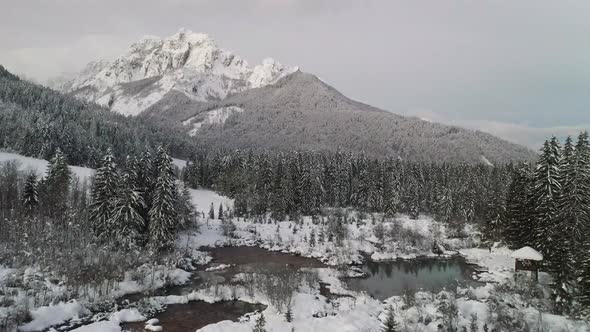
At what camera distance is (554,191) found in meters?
42.8

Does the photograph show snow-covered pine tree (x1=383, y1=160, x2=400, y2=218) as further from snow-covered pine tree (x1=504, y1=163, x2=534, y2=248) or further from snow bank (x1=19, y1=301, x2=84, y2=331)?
snow bank (x1=19, y1=301, x2=84, y2=331)

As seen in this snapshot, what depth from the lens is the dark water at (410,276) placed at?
42.6m

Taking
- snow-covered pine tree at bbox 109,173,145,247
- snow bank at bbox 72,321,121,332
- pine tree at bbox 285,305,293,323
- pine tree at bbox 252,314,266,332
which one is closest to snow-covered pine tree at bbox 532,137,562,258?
pine tree at bbox 285,305,293,323

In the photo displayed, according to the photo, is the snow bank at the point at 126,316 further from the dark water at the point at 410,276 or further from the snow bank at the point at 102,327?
the dark water at the point at 410,276

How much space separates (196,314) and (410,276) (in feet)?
93.3

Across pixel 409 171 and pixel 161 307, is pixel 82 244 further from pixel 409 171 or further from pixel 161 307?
pixel 409 171

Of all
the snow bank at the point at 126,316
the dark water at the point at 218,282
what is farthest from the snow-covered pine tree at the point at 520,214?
the snow bank at the point at 126,316

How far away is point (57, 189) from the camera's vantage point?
216 ft

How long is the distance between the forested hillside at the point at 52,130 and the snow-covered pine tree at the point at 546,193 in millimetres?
Answer: 75964

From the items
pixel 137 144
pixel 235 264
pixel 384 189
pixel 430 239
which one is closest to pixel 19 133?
pixel 137 144

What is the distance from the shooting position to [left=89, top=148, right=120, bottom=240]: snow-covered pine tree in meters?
51.5

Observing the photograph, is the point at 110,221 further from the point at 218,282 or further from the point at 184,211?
the point at 218,282

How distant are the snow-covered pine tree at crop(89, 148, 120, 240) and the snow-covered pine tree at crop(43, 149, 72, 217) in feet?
41.9

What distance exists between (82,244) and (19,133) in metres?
84.2
